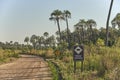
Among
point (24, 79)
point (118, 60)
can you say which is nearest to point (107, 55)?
point (118, 60)

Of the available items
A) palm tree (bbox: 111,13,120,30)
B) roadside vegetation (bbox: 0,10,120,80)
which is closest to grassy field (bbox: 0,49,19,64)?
roadside vegetation (bbox: 0,10,120,80)

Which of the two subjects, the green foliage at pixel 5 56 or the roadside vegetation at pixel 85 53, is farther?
the green foliage at pixel 5 56

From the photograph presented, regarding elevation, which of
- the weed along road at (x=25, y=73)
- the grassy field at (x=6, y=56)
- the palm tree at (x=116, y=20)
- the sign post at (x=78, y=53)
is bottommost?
the weed along road at (x=25, y=73)

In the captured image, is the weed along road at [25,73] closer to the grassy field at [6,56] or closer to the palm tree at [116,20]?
the grassy field at [6,56]

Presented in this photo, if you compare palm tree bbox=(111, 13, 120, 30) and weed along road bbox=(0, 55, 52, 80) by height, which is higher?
palm tree bbox=(111, 13, 120, 30)

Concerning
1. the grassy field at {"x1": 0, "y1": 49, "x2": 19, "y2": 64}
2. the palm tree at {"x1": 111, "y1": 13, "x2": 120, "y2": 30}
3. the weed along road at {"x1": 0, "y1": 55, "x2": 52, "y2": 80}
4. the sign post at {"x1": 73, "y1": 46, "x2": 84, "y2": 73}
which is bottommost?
the weed along road at {"x1": 0, "y1": 55, "x2": 52, "y2": 80}

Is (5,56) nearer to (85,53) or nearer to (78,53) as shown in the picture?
(85,53)

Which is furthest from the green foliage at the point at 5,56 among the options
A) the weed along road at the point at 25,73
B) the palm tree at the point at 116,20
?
the palm tree at the point at 116,20

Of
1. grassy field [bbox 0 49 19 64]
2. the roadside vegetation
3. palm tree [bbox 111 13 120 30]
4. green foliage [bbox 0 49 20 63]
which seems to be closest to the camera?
A: the roadside vegetation

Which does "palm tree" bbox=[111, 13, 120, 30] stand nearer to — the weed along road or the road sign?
the weed along road

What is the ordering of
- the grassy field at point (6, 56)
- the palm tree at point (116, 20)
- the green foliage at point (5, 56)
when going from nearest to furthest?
1. the grassy field at point (6, 56)
2. the green foliage at point (5, 56)
3. the palm tree at point (116, 20)

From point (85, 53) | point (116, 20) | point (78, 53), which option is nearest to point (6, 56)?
point (85, 53)

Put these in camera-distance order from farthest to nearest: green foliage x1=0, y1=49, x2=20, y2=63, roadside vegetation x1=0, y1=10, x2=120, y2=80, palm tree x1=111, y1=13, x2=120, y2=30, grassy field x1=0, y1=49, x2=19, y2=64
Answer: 1. palm tree x1=111, y1=13, x2=120, y2=30
2. green foliage x1=0, y1=49, x2=20, y2=63
3. grassy field x1=0, y1=49, x2=19, y2=64
4. roadside vegetation x1=0, y1=10, x2=120, y2=80

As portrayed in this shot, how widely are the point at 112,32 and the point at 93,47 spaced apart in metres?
75.8
